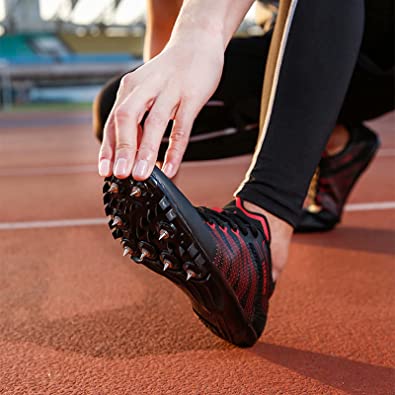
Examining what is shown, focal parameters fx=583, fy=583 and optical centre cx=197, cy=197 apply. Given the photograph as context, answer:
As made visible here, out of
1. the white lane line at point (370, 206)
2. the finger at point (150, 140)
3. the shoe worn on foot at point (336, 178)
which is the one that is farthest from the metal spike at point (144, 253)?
the white lane line at point (370, 206)

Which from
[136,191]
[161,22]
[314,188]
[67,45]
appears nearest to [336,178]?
[314,188]

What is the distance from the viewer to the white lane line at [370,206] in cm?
195

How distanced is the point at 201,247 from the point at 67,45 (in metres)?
21.6

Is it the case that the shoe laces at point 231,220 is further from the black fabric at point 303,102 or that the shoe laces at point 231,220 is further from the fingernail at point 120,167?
the fingernail at point 120,167

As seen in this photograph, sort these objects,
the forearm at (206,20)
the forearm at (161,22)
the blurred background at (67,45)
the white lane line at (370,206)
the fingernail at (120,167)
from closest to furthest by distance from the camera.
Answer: the fingernail at (120,167)
the forearm at (206,20)
the forearm at (161,22)
the white lane line at (370,206)
the blurred background at (67,45)

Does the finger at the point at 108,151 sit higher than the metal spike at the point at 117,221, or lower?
higher

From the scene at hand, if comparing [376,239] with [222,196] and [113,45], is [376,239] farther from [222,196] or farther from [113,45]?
[113,45]

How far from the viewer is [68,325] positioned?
983 millimetres

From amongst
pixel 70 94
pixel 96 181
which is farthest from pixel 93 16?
pixel 96 181

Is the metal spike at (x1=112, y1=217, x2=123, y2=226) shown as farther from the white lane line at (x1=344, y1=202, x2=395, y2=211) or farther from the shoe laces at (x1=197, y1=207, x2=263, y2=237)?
the white lane line at (x1=344, y1=202, x2=395, y2=211)

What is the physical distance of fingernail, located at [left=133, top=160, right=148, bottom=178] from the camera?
0.65 m

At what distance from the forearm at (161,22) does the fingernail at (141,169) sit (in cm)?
69

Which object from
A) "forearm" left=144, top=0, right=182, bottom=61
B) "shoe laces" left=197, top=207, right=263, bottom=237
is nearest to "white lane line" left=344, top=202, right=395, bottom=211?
"forearm" left=144, top=0, right=182, bottom=61

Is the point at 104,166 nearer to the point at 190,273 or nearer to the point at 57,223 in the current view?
the point at 190,273
